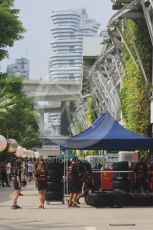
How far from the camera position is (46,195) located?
25984 millimetres

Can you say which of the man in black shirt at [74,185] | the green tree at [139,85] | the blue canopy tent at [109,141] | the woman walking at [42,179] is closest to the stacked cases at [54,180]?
the blue canopy tent at [109,141]

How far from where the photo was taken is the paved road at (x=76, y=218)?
16.5 meters

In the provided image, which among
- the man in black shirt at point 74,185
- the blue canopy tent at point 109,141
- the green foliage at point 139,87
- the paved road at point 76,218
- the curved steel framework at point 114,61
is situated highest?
the curved steel framework at point 114,61

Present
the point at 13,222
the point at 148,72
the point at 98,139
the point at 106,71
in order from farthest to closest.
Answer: the point at 106,71, the point at 148,72, the point at 98,139, the point at 13,222

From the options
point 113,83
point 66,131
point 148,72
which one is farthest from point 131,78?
point 66,131

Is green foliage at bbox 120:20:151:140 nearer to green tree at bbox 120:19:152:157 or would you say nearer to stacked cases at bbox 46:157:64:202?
green tree at bbox 120:19:152:157

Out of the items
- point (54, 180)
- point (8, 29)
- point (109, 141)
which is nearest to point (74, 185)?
point (54, 180)

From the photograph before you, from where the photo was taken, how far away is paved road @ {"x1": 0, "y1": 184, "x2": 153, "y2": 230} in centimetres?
1645

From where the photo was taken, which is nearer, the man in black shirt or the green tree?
the man in black shirt

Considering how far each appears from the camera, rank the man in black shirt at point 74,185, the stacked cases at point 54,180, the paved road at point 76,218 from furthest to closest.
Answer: the stacked cases at point 54,180 → the man in black shirt at point 74,185 → the paved road at point 76,218

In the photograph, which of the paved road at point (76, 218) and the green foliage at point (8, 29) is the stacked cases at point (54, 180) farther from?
the green foliage at point (8, 29)

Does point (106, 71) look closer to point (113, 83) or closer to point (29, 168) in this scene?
point (113, 83)

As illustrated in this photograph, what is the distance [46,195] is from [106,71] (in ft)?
146

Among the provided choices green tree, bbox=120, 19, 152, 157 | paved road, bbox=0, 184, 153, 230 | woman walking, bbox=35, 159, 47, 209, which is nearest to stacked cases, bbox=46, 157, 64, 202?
woman walking, bbox=35, 159, 47, 209
